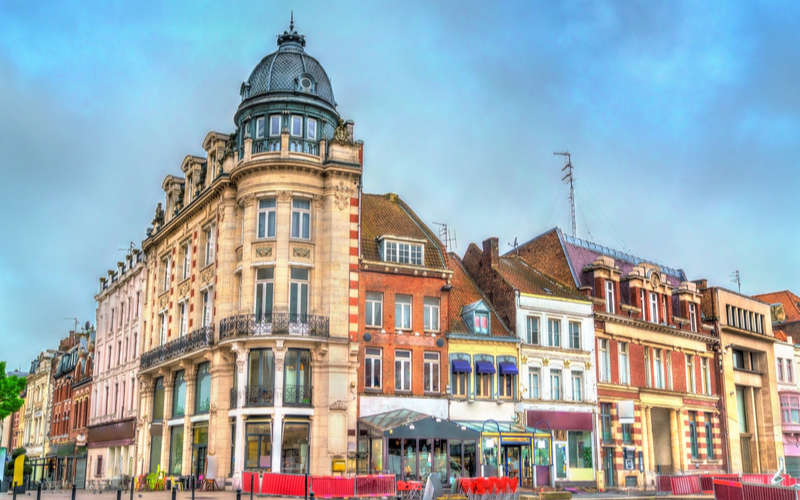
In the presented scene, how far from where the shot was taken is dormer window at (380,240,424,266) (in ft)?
133

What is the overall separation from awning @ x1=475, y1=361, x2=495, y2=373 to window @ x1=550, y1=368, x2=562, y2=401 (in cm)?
423

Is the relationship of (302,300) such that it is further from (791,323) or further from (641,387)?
(791,323)

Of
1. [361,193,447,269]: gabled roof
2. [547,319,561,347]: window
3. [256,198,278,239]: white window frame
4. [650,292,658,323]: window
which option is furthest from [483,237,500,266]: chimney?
[256,198,278,239]: white window frame

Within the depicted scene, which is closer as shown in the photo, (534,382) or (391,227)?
(391,227)

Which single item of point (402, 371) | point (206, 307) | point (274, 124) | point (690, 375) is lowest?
point (402, 371)

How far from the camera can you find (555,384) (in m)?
43.9

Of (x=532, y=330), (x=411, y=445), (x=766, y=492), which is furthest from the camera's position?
(x=532, y=330)

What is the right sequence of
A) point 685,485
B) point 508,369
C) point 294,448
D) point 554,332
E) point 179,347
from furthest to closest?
1. point 554,332
2. point 179,347
3. point 508,369
4. point 685,485
5. point 294,448

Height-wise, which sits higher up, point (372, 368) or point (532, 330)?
point (532, 330)

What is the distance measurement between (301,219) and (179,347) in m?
10.1

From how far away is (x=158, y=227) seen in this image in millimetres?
51781

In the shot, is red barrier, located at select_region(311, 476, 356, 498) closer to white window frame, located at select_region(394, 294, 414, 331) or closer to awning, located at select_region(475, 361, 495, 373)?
white window frame, located at select_region(394, 294, 414, 331)

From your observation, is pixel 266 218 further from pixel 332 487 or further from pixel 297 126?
pixel 332 487

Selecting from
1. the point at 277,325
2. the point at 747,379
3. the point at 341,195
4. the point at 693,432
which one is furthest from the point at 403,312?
the point at 747,379
